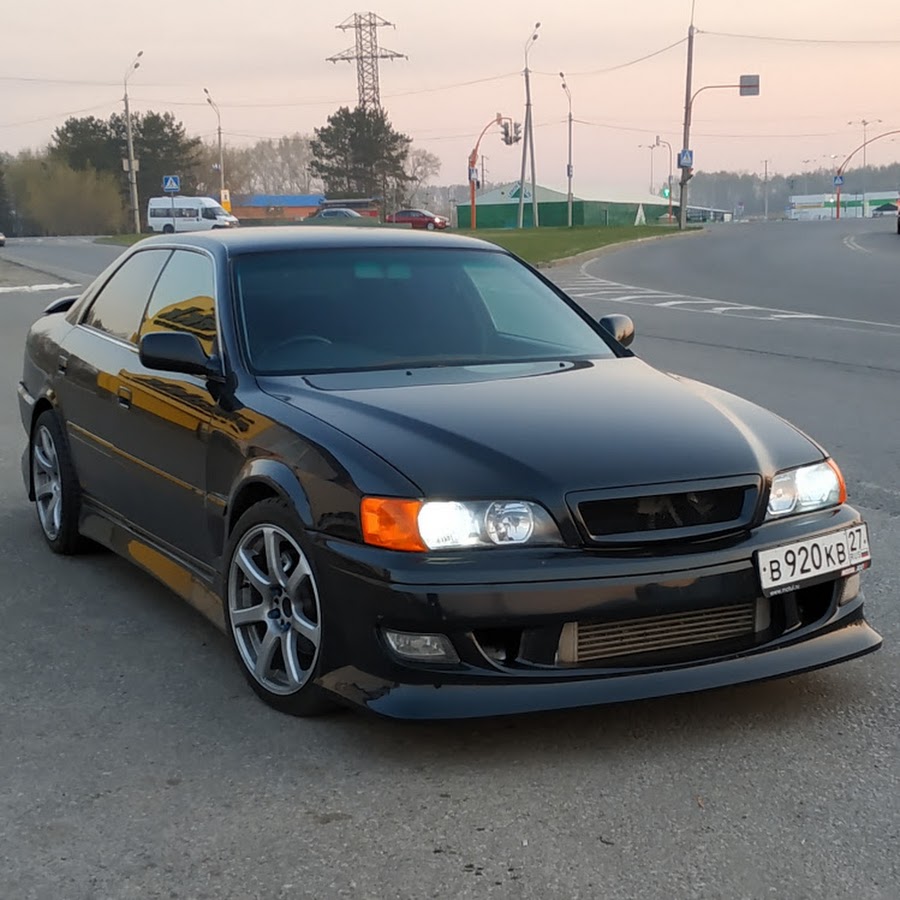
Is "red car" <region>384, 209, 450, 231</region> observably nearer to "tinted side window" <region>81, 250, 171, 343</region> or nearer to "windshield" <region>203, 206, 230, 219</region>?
"windshield" <region>203, 206, 230, 219</region>

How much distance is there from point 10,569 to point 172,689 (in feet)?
5.92

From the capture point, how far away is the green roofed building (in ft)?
327

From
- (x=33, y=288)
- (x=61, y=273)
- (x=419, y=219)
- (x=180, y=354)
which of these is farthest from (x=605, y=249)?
(x=180, y=354)

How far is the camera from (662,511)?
3.30 metres

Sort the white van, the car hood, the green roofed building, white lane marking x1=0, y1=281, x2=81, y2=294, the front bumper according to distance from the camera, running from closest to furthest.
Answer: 1. the front bumper
2. the car hood
3. white lane marking x1=0, y1=281, x2=81, y2=294
4. the white van
5. the green roofed building

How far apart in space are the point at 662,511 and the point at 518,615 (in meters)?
0.49

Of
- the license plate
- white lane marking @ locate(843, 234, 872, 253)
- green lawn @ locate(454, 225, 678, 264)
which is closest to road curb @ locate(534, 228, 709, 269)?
green lawn @ locate(454, 225, 678, 264)

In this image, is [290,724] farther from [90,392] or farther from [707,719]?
[90,392]

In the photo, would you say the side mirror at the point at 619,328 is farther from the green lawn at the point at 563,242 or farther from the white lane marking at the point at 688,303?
the green lawn at the point at 563,242

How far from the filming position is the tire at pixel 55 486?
5395 millimetres

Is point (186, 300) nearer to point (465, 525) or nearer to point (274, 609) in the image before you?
point (274, 609)

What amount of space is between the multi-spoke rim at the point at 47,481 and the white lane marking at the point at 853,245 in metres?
33.7

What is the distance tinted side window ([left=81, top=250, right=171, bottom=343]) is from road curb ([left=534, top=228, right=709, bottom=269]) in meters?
18.9

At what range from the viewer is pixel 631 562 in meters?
3.21
